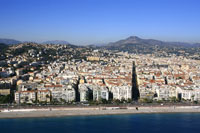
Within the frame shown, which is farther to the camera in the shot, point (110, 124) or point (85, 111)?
point (85, 111)

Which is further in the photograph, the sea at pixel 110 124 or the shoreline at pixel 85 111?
the shoreline at pixel 85 111

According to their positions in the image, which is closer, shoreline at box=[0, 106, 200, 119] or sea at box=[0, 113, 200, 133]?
sea at box=[0, 113, 200, 133]

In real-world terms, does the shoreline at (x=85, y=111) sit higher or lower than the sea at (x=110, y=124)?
higher

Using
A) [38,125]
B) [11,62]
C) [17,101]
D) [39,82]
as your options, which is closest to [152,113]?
[38,125]

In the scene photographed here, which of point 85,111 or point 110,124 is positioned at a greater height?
point 85,111
